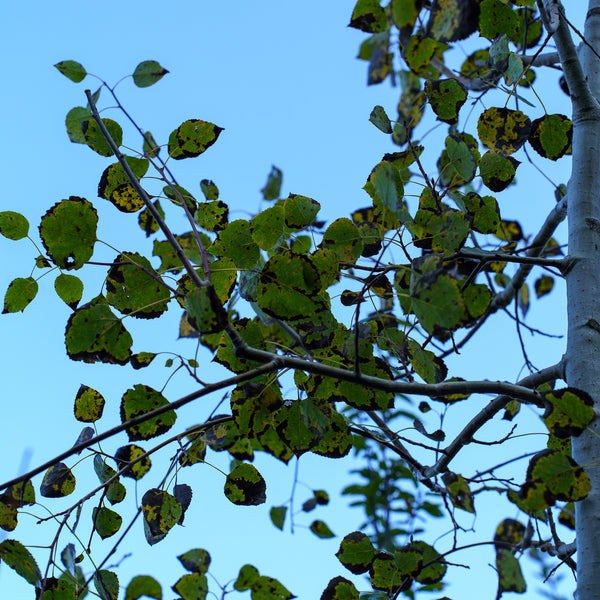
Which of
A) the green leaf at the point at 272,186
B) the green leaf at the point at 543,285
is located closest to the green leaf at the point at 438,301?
the green leaf at the point at 272,186

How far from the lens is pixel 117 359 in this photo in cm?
79

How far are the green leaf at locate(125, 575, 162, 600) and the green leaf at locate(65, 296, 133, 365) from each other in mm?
320

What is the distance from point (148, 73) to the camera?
35.0 inches

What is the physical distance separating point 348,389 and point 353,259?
192 mm

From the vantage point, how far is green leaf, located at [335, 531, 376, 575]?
90cm

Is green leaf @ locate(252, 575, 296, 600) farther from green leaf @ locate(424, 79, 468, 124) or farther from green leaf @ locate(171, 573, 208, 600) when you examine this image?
green leaf @ locate(424, 79, 468, 124)

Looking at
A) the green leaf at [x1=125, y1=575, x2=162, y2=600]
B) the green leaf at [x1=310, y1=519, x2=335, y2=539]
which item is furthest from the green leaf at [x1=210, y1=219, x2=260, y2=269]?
the green leaf at [x1=310, y1=519, x2=335, y2=539]

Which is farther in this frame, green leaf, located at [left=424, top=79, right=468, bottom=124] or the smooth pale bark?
green leaf, located at [left=424, top=79, right=468, bottom=124]

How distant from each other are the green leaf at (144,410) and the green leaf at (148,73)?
495mm

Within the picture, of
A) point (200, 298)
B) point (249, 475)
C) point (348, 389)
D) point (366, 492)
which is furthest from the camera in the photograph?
point (366, 492)

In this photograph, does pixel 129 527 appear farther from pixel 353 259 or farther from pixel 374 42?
pixel 374 42

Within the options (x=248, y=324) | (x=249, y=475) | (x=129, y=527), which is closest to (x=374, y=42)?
(x=248, y=324)

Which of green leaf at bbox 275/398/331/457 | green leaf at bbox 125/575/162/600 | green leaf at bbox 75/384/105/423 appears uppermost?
green leaf at bbox 75/384/105/423

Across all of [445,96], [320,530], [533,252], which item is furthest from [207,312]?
[533,252]
